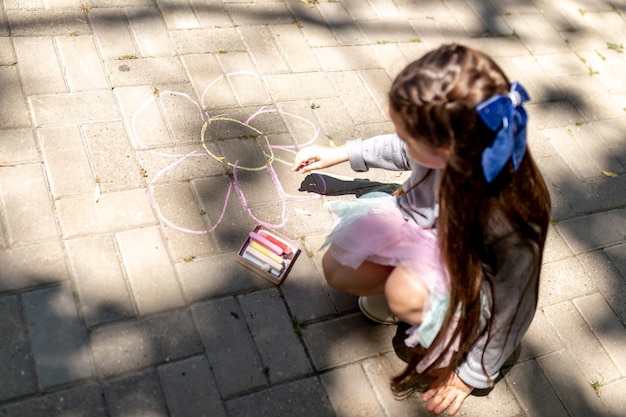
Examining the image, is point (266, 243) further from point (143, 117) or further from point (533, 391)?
point (533, 391)

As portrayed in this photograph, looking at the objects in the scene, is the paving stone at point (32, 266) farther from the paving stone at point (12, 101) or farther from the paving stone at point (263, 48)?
the paving stone at point (263, 48)

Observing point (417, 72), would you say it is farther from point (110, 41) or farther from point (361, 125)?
point (110, 41)

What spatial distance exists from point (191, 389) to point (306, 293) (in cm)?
58

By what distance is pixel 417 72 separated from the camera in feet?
6.07

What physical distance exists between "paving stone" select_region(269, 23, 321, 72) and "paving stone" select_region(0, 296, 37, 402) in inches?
71.3

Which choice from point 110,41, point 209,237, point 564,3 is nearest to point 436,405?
point 209,237

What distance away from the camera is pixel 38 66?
3002 mm

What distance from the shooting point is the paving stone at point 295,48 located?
11.2 feet

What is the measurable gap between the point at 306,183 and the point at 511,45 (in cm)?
186

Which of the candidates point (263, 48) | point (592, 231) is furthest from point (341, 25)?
point (592, 231)

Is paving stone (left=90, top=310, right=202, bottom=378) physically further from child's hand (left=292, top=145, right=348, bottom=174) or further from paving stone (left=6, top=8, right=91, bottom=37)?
paving stone (left=6, top=8, right=91, bottom=37)

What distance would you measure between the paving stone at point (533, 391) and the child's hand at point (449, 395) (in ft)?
0.73

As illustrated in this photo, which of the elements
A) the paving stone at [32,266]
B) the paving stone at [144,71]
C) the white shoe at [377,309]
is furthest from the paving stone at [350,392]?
the paving stone at [144,71]

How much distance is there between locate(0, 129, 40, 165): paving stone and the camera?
264 cm
